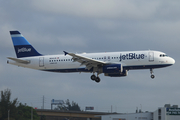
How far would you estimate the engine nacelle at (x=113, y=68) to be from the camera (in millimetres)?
69688

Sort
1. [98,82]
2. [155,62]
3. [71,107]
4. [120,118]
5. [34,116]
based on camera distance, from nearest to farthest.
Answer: [155,62] → [98,82] → [120,118] → [34,116] → [71,107]

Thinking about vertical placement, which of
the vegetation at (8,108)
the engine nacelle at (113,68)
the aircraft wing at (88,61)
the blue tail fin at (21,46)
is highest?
the blue tail fin at (21,46)

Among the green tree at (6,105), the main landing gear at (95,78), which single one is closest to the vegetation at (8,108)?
the green tree at (6,105)

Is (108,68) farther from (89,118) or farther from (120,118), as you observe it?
(89,118)

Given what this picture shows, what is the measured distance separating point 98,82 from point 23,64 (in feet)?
51.3

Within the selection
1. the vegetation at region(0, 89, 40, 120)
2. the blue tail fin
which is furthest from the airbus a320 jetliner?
the vegetation at region(0, 89, 40, 120)

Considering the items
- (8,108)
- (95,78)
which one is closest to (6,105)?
(8,108)

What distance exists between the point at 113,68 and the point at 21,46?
2192 centimetres

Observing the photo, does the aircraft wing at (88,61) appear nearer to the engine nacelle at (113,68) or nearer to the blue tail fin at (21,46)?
the engine nacelle at (113,68)

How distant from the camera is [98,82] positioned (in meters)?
74.9

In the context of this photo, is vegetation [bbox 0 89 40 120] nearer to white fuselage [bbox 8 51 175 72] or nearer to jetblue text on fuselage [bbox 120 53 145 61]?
white fuselage [bbox 8 51 175 72]

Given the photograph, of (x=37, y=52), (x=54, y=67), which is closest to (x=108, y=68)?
(x=54, y=67)

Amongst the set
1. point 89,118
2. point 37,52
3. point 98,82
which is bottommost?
point 89,118

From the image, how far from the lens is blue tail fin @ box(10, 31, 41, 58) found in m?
79.8
